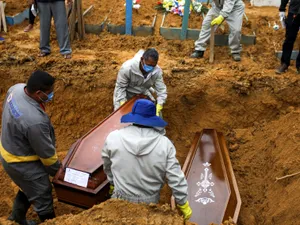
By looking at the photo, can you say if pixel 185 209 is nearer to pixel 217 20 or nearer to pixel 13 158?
pixel 13 158

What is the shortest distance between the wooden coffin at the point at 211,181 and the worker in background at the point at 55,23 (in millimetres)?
2834

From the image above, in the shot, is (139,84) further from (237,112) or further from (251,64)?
(251,64)

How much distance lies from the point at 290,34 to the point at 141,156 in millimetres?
3946

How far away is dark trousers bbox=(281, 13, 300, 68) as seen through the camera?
5539mm

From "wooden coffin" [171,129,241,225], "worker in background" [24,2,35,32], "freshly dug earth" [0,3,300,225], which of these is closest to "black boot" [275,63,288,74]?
"freshly dug earth" [0,3,300,225]

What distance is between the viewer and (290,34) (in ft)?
18.5

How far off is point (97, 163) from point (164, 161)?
3.06 ft

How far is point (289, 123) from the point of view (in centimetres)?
529

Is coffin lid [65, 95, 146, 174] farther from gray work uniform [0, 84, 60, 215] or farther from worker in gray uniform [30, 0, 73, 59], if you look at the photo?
worker in gray uniform [30, 0, 73, 59]

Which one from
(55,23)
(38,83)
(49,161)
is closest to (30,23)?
(55,23)

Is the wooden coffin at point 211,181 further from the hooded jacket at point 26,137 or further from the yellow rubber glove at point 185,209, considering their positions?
the hooded jacket at point 26,137

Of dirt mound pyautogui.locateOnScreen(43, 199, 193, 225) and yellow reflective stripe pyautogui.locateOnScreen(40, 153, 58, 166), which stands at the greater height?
yellow reflective stripe pyautogui.locateOnScreen(40, 153, 58, 166)

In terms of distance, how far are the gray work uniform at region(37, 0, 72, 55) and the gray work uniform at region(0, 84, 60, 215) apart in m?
2.98

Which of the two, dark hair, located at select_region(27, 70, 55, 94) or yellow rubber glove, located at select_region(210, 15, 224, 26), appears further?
yellow rubber glove, located at select_region(210, 15, 224, 26)
